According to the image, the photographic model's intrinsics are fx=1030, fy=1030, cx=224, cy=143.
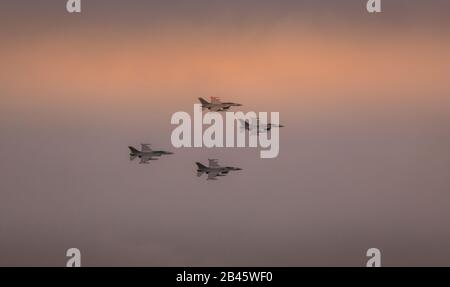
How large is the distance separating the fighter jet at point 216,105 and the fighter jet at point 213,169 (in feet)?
4.03

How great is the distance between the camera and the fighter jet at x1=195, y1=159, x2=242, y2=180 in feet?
80.0

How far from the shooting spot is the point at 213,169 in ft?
80.0

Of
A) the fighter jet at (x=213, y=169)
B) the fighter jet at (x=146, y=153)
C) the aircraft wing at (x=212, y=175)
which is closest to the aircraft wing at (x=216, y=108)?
the fighter jet at (x=213, y=169)

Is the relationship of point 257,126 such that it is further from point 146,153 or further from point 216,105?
point 146,153

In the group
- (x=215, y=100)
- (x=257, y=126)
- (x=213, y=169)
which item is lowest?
(x=213, y=169)

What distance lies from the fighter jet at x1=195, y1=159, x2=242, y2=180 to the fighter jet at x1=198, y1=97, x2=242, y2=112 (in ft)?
4.03

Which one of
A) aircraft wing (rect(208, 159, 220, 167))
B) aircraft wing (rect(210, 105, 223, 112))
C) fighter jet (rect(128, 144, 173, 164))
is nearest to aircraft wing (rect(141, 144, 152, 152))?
fighter jet (rect(128, 144, 173, 164))

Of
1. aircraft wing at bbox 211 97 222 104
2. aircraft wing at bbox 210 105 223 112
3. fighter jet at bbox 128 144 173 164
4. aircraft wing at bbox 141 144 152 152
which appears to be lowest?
fighter jet at bbox 128 144 173 164

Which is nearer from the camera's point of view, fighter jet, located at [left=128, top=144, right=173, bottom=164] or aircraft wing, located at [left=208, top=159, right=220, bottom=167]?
fighter jet, located at [left=128, top=144, right=173, bottom=164]

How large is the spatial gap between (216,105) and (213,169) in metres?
1.52

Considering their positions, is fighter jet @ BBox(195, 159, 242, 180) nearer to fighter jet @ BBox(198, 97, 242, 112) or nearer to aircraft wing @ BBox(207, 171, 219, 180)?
aircraft wing @ BBox(207, 171, 219, 180)

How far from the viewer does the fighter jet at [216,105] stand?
24359 millimetres

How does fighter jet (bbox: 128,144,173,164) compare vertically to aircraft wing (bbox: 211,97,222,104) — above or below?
below

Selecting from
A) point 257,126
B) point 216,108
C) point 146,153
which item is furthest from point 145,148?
point 257,126
